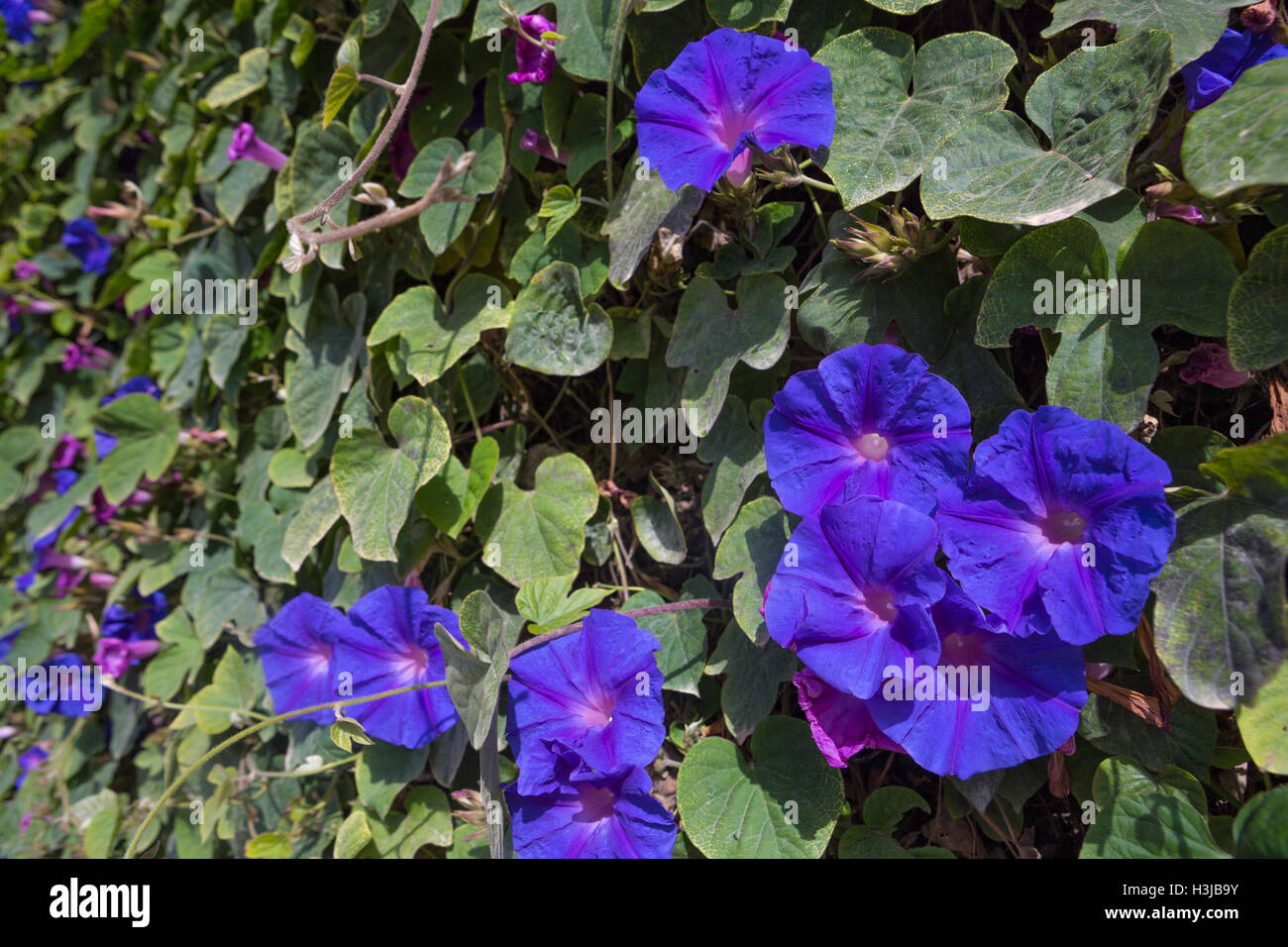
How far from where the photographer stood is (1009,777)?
1105mm

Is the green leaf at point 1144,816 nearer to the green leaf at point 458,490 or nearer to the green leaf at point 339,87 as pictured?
the green leaf at point 458,490

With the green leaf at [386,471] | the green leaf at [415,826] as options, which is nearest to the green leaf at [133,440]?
the green leaf at [386,471]

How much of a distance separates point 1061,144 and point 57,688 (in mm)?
2837

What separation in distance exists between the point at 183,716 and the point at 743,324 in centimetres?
173

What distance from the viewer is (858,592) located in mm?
1013

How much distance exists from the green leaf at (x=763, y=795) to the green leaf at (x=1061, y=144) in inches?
30.7

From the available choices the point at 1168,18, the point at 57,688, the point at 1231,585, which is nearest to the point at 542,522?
the point at 1231,585

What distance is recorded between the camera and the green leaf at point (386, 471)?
1.44m

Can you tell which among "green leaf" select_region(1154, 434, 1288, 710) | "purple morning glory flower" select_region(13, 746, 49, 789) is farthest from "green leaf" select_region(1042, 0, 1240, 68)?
"purple morning glory flower" select_region(13, 746, 49, 789)

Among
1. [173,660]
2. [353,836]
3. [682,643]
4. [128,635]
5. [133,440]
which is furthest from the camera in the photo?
[128,635]

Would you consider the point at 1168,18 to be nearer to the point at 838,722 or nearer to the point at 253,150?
the point at 838,722

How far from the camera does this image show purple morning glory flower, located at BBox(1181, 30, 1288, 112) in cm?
99
